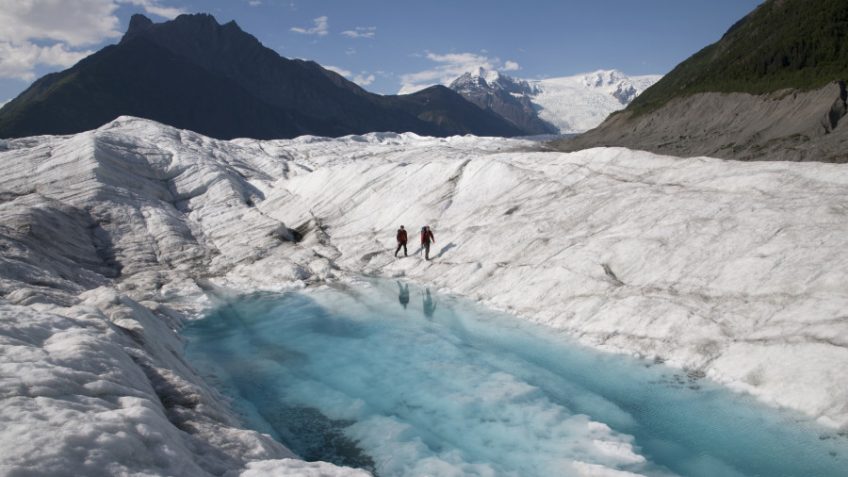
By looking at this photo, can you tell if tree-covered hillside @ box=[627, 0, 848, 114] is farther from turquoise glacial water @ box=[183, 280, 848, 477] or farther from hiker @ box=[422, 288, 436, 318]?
turquoise glacial water @ box=[183, 280, 848, 477]

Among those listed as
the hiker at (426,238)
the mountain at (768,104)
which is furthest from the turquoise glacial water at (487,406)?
the mountain at (768,104)

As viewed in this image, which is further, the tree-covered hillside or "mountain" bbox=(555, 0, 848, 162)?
the tree-covered hillside

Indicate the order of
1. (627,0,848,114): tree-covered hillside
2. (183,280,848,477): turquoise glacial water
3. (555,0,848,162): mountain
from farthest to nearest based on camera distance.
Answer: (627,0,848,114): tree-covered hillside, (555,0,848,162): mountain, (183,280,848,477): turquoise glacial water

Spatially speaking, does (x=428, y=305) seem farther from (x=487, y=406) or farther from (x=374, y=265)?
(x=487, y=406)

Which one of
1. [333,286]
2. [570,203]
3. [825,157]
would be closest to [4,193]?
[333,286]

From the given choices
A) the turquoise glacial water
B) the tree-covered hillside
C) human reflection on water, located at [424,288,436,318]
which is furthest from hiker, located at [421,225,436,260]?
the tree-covered hillside

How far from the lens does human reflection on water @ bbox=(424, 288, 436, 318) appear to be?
1942 cm

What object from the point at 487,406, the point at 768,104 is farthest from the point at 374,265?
the point at 768,104

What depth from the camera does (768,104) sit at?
4925cm

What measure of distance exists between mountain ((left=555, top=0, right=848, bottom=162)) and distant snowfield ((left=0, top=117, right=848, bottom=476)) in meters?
19.2

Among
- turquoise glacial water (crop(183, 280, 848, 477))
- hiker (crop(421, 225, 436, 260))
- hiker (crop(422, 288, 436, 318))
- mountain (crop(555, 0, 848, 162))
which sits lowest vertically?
turquoise glacial water (crop(183, 280, 848, 477))

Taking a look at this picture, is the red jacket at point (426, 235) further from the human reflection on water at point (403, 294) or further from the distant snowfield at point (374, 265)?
the human reflection on water at point (403, 294)

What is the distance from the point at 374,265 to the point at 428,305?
6.40 m

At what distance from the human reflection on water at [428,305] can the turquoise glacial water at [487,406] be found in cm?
86
